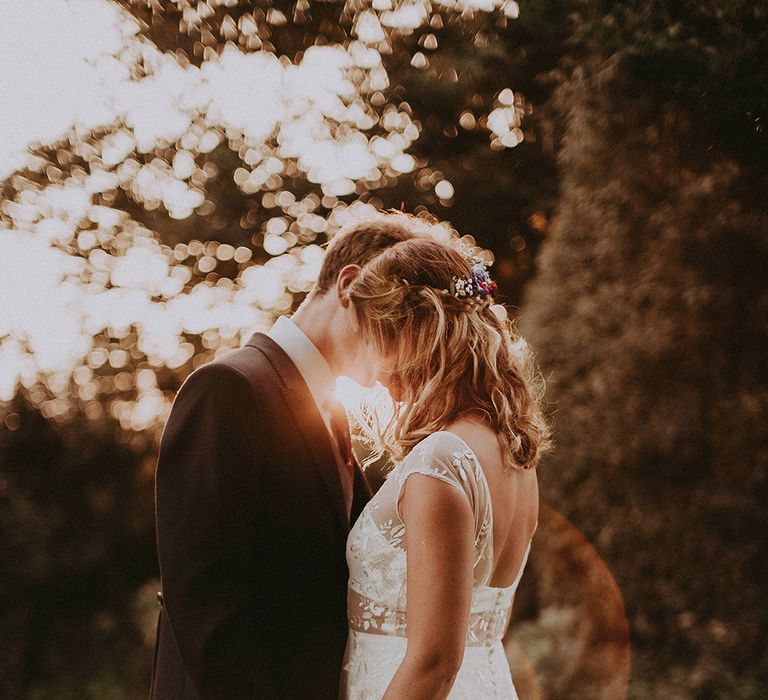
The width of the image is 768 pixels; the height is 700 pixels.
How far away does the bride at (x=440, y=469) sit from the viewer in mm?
Answer: 1883

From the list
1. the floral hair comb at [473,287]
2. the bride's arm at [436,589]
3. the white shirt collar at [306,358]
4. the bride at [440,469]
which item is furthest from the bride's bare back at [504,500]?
the white shirt collar at [306,358]

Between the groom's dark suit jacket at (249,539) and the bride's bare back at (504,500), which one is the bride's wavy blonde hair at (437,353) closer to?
the bride's bare back at (504,500)

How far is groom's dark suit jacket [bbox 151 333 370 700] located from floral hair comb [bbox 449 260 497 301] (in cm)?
54

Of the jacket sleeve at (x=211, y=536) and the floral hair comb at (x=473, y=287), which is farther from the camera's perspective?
the floral hair comb at (x=473, y=287)

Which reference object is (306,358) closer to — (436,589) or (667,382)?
(436,589)

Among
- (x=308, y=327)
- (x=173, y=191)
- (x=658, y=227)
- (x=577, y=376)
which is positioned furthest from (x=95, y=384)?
→ (x=308, y=327)

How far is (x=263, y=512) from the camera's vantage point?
7.14ft

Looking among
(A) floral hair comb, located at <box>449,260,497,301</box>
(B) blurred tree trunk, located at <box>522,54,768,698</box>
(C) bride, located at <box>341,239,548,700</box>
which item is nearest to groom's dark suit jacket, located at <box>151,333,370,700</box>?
(C) bride, located at <box>341,239,548,700</box>

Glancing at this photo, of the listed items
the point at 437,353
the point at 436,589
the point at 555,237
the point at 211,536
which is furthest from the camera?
the point at 555,237

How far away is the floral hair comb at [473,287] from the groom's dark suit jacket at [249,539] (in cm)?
54

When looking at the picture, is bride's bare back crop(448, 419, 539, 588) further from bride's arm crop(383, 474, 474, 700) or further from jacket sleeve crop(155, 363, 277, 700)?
jacket sleeve crop(155, 363, 277, 700)

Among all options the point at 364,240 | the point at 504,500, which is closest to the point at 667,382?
the point at 364,240

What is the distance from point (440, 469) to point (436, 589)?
0.27 metres

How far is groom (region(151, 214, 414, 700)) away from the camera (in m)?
2.03
